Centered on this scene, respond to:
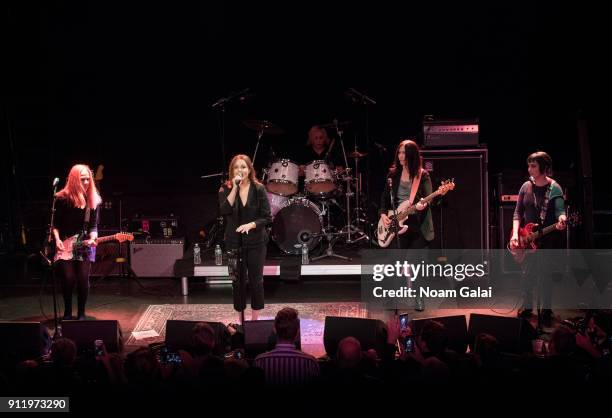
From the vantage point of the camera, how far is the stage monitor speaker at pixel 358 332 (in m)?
5.09

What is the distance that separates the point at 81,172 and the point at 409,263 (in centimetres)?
395

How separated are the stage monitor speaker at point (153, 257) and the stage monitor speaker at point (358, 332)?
16.9ft

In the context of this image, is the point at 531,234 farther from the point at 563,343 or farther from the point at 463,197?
the point at 563,343

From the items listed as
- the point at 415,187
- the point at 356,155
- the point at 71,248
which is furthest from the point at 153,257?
the point at 415,187

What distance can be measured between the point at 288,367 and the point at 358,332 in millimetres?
1213

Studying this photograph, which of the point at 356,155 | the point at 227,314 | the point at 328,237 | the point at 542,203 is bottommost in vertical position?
the point at 227,314

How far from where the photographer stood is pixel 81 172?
7086mm

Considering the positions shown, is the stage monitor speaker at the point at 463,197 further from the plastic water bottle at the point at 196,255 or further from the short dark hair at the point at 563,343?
the short dark hair at the point at 563,343

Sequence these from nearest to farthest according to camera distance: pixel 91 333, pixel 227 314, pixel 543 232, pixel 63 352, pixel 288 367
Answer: pixel 288 367 < pixel 63 352 < pixel 91 333 < pixel 543 232 < pixel 227 314

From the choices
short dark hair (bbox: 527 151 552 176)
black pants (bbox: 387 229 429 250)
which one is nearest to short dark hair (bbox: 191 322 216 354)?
black pants (bbox: 387 229 429 250)

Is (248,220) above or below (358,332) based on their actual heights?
above

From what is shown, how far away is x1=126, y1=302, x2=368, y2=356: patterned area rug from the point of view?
706cm

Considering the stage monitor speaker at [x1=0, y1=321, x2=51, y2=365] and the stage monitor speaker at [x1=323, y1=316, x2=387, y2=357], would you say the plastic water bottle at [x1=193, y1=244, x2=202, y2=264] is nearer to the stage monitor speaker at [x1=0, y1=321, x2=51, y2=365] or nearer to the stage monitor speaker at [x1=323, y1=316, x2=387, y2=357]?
the stage monitor speaker at [x1=0, y1=321, x2=51, y2=365]

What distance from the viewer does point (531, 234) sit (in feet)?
23.5
